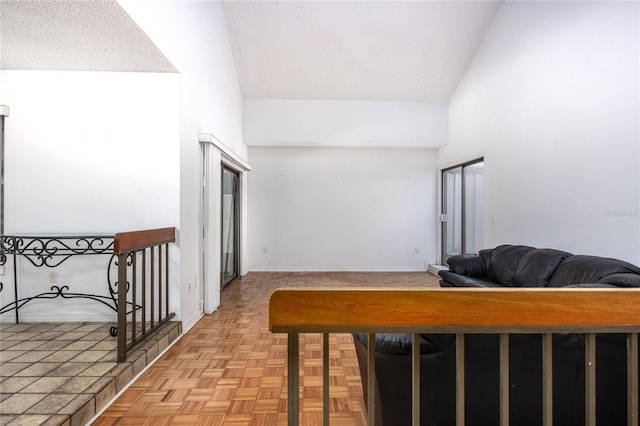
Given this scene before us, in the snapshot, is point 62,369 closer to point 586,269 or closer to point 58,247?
point 58,247

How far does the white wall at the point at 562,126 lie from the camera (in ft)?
7.93

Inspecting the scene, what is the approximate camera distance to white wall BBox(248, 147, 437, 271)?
6066 millimetres

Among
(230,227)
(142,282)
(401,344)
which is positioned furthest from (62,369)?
(230,227)

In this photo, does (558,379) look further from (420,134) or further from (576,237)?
(420,134)

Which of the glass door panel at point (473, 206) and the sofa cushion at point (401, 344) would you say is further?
the glass door panel at point (473, 206)

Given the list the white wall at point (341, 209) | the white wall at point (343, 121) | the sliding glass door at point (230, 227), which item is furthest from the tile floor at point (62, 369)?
the white wall at point (343, 121)

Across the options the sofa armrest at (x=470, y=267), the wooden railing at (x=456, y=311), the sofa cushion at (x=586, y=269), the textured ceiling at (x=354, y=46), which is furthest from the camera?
the textured ceiling at (x=354, y=46)

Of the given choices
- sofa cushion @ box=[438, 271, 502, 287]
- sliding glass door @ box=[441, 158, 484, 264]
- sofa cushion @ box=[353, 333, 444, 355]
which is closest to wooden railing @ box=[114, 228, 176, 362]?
sofa cushion @ box=[353, 333, 444, 355]

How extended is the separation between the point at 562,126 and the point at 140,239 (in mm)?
3704

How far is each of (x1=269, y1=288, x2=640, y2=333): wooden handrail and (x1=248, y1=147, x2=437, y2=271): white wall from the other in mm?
5252

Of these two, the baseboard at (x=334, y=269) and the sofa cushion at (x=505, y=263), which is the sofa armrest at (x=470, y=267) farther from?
the baseboard at (x=334, y=269)

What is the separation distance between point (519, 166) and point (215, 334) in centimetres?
362

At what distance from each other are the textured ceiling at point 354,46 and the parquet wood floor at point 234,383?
144 inches

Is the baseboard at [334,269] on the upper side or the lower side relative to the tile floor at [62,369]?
lower
